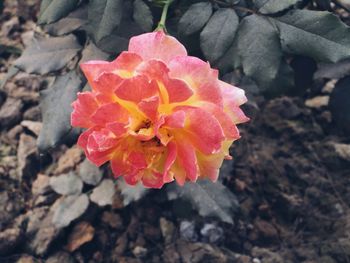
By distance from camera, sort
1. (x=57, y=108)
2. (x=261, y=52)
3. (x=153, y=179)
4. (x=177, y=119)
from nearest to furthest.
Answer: (x=177, y=119)
(x=153, y=179)
(x=261, y=52)
(x=57, y=108)

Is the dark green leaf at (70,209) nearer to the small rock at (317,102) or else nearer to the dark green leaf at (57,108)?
the dark green leaf at (57,108)

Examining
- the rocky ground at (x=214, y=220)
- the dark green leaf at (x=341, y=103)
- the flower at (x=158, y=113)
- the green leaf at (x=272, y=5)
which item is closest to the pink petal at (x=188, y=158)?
the flower at (x=158, y=113)

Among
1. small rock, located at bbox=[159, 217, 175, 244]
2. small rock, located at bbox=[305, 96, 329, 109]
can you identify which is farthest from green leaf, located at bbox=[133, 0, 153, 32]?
small rock, located at bbox=[305, 96, 329, 109]

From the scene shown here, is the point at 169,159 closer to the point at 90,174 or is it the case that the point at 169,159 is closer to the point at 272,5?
the point at 272,5

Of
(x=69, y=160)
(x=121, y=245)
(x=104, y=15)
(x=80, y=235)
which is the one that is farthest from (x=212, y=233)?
(x=104, y=15)

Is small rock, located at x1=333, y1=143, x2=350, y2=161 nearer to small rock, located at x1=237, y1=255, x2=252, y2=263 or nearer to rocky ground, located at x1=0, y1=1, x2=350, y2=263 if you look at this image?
rocky ground, located at x1=0, y1=1, x2=350, y2=263

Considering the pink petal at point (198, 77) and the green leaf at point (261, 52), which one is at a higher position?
the pink petal at point (198, 77)
